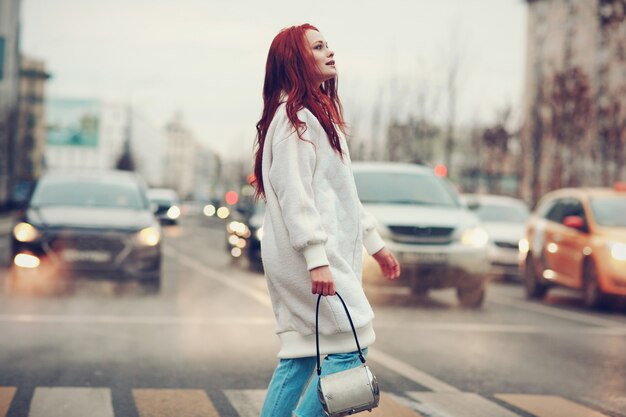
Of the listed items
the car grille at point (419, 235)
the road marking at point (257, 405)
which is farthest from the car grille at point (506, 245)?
the road marking at point (257, 405)

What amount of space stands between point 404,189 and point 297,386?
33.3ft

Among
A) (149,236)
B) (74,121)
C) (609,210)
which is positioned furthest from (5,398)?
(74,121)

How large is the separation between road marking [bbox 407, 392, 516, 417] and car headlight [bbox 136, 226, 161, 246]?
6767 millimetres

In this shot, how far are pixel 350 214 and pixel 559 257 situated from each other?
1156 cm

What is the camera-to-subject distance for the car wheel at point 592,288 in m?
13.6

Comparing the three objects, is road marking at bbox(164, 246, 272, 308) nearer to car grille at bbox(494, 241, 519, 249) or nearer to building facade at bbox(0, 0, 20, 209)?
car grille at bbox(494, 241, 519, 249)

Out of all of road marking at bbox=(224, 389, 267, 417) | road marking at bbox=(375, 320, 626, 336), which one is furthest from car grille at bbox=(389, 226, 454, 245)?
road marking at bbox=(224, 389, 267, 417)

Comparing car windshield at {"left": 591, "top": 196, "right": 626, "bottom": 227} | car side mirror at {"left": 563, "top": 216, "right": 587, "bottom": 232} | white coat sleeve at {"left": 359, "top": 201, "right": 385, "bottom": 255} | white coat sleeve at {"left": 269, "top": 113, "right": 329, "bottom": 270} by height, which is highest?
white coat sleeve at {"left": 269, "top": 113, "right": 329, "bottom": 270}

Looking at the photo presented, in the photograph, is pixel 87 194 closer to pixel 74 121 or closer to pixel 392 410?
pixel 392 410

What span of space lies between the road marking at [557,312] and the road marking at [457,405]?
223 inches

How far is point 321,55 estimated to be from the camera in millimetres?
3885

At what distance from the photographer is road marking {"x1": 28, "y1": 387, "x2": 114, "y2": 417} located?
584 cm

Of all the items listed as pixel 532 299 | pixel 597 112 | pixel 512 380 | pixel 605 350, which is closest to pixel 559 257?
pixel 532 299

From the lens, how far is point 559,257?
1487 centimetres
